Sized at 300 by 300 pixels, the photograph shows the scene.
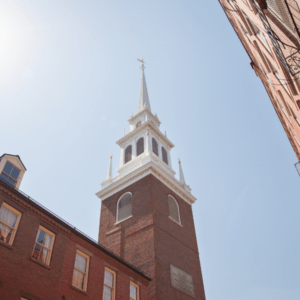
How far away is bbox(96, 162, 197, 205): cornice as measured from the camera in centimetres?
2862

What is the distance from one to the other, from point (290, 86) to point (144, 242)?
16766mm

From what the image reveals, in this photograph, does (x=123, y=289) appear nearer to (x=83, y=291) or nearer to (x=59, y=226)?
(x=83, y=291)

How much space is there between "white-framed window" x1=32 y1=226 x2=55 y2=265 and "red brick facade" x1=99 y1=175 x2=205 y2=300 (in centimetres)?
965

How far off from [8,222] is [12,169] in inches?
149

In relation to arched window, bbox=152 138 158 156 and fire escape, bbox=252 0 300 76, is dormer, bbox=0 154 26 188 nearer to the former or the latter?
fire escape, bbox=252 0 300 76

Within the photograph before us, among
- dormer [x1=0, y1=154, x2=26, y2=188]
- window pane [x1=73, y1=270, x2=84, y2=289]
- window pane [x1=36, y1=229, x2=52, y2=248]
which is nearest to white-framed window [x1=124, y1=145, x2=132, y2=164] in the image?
dormer [x1=0, y1=154, x2=26, y2=188]

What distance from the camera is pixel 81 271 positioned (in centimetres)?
1505

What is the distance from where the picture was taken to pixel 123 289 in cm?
1683

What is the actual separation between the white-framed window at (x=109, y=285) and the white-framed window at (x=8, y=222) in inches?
237

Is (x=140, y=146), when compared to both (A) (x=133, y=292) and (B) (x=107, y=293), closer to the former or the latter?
(A) (x=133, y=292)

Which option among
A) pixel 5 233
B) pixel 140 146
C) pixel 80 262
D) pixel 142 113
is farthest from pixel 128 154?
pixel 5 233

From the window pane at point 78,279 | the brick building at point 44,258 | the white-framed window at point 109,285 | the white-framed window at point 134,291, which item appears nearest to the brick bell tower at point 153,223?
the white-framed window at point 134,291

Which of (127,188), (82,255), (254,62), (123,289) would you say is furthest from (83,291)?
(254,62)

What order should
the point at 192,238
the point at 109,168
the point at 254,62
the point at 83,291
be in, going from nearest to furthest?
the point at 83,291
the point at 254,62
the point at 192,238
the point at 109,168
